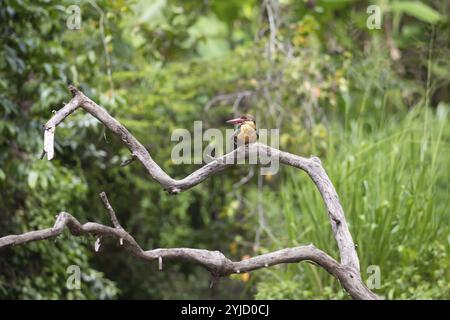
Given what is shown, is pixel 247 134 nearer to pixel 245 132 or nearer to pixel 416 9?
pixel 245 132

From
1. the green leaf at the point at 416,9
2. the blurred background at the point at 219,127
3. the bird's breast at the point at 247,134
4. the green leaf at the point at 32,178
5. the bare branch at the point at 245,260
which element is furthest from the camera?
the green leaf at the point at 416,9

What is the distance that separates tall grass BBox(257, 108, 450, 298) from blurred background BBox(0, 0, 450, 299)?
1 centimetres

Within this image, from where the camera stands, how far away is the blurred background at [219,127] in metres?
4.04

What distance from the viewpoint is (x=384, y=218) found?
3.98m

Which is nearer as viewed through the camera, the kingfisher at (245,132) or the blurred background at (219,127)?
the kingfisher at (245,132)

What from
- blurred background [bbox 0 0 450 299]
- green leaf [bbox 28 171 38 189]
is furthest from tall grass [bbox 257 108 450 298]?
green leaf [bbox 28 171 38 189]

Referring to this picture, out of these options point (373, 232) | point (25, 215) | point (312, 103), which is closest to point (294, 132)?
point (312, 103)

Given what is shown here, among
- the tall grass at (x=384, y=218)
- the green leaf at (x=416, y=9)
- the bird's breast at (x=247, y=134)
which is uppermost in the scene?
the green leaf at (x=416, y=9)

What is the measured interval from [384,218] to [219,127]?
2104mm

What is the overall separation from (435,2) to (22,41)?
5966 millimetres

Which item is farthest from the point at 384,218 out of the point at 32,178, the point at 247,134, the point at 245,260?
the point at 32,178

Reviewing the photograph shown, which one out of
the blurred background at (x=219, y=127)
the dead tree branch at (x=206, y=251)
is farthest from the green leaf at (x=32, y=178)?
the dead tree branch at (x=206, y=251)

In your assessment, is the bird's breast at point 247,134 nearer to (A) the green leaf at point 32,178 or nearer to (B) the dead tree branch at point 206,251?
(B) the dead tree branch at point 206,251

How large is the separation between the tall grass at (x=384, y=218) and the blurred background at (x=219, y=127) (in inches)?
0.4
